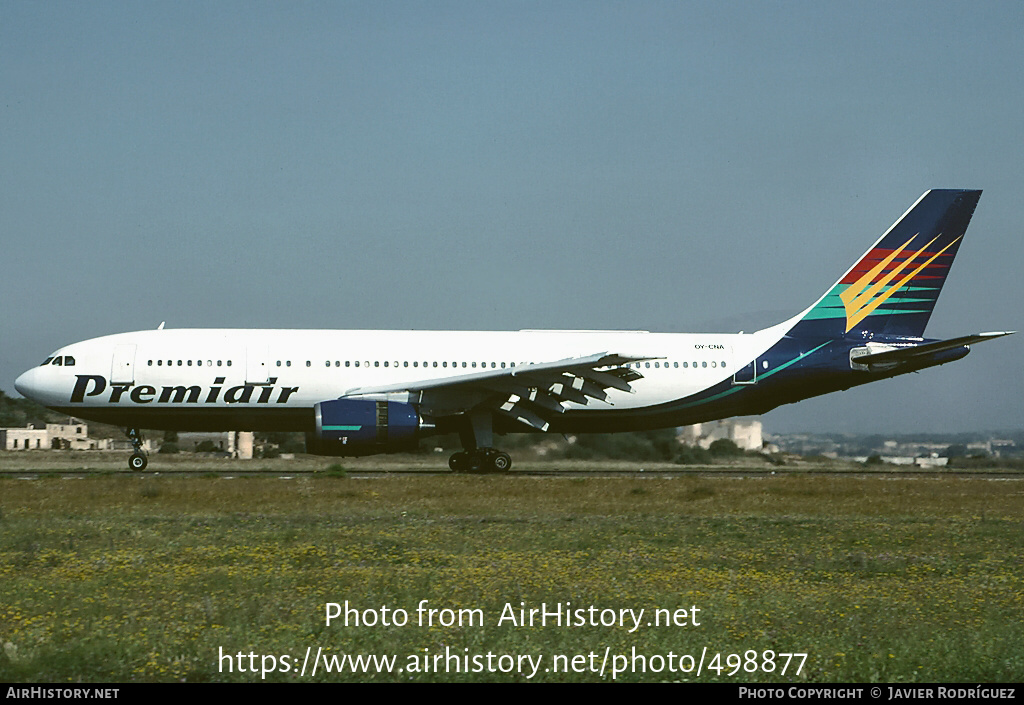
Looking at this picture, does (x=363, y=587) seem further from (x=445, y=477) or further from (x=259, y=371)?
(x=259, y=371)

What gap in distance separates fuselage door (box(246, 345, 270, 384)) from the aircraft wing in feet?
6.41

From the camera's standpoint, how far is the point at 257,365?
24422mm

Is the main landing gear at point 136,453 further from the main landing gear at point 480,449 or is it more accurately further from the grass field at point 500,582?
the main landing gear at point 480,449

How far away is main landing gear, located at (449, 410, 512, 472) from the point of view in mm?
25406

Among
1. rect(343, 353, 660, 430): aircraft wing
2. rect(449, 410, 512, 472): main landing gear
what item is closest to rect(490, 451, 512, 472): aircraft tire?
rect(449, 410, 512, 472): main landing gear

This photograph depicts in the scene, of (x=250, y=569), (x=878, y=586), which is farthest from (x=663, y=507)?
(x=250, y=569)

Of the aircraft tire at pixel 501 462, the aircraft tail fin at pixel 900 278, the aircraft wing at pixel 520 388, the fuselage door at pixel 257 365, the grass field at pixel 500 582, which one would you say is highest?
the aircraft tail fin at pixel 900 278

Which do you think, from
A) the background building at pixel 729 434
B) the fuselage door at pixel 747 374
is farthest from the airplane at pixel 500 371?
the background building at pixel 729 434

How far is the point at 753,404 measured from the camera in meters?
27.7

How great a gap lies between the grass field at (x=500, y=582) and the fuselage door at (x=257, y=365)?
19.6ft

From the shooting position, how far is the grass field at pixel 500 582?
23.2 feet

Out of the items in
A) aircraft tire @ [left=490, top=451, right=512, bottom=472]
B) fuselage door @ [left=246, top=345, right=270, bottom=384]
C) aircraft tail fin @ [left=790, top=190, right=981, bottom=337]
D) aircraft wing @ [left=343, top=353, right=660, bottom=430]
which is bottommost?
aircraft tire @ [left=490, top=451, right=512, bottom=472]

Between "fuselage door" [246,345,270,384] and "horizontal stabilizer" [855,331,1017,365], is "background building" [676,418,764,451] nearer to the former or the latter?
"horizontal stabilizer" [855,331,1017,365]
